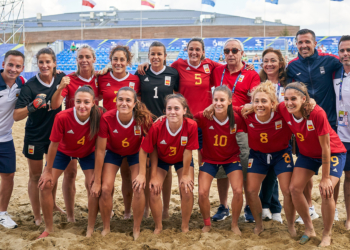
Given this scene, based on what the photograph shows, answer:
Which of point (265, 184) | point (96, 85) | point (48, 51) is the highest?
point (48, 51)

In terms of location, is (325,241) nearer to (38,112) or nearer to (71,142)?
(71,142)

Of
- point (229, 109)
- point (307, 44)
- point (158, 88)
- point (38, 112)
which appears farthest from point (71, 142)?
point (307, 44)

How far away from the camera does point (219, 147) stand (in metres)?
4.15

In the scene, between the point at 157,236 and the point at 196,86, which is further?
the point at 196,86

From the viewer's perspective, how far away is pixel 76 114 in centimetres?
398

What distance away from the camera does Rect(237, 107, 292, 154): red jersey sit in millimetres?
3984

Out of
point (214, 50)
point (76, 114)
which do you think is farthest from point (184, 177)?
point (214, 50)

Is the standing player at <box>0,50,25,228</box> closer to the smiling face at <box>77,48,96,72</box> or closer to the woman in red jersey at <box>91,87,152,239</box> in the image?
the smiling face at <box>77,48,96,72</box>

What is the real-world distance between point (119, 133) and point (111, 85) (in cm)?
84

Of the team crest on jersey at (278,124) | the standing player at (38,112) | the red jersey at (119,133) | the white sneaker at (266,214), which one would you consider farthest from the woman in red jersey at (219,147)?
the standing player at (38,112)

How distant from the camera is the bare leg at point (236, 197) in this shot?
3914 millimetres

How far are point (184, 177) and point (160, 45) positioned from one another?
6.12ft

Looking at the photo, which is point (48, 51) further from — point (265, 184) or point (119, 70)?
point (265, 184)

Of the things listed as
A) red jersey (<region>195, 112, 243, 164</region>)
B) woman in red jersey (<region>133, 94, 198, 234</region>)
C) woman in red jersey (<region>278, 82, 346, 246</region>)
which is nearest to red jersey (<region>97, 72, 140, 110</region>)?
woman in red jersey (<region>133, 94, 198, 234</region>)
